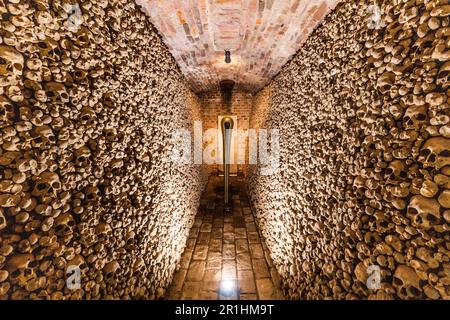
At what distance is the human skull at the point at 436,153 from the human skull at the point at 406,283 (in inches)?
21.2

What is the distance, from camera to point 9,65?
890 mm

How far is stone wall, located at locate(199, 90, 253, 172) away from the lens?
22.3 ft

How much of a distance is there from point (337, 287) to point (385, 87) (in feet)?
4.75

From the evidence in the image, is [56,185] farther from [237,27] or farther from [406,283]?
[237,27]

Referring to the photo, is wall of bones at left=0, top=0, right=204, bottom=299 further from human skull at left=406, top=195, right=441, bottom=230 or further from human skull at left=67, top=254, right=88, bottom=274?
human skull at left=406, top=195, right=441, bottom=230

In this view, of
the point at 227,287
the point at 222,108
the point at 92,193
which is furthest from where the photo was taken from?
the point at 222,108

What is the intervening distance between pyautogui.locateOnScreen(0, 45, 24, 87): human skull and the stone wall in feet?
19.7

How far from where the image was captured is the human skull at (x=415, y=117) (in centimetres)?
94

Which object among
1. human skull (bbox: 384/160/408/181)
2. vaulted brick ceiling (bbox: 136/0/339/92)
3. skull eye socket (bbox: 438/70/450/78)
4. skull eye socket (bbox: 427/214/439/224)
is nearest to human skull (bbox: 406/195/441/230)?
skull eye socket (bbox: 427/214/439/224)

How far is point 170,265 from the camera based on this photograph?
257cm

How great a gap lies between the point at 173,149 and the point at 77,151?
5.55 ft

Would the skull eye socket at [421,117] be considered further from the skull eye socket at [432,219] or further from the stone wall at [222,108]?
the stone wall at [222,108]

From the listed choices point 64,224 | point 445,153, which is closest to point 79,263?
point 64,224

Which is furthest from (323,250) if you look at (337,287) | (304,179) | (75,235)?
(75,235)
